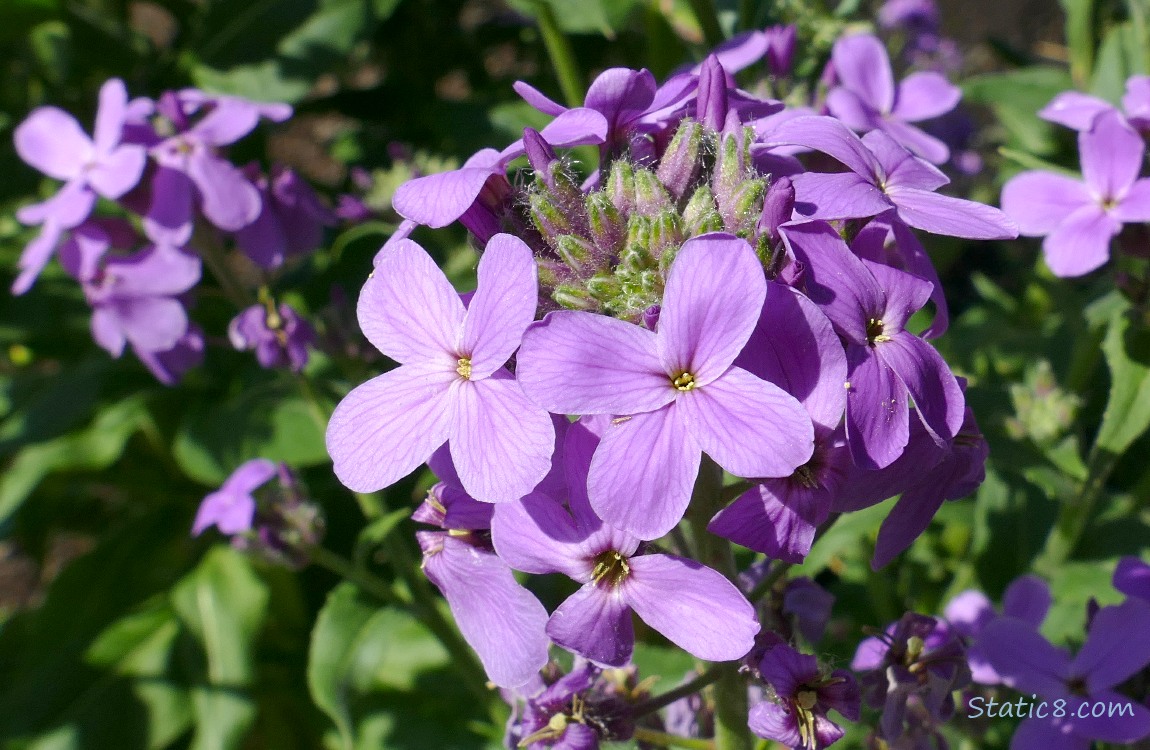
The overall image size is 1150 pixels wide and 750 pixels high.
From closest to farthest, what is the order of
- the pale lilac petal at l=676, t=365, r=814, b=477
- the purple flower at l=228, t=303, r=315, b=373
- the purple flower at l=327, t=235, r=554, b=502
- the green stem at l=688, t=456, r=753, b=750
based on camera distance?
the pale lilac petal at l=676, t=365, r=814, b=477, the purple flower at l=327, t=235, r=554, b=502, the green stem at l=688, t=456, r=753, b=750, the purple flower at l=228, t=303, r=315, b=373

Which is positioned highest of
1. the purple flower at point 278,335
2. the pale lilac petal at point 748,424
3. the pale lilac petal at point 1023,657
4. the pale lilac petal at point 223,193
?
the pale lilac petal at point 748,424

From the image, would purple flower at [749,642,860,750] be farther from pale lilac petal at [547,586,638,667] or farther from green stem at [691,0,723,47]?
green stem at [691,0,723,47]

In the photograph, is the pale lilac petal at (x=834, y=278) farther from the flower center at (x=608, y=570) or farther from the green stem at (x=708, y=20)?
the green stem at (x=708, y=20)

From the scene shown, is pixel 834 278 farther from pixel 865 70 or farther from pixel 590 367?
pixel 865 70

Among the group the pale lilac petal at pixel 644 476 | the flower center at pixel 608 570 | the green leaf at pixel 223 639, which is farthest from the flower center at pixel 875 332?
the green leaf at pixel 223 639

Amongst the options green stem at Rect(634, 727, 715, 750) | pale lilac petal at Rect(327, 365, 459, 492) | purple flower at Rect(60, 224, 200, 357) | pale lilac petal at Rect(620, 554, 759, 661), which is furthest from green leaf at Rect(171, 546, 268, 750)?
pale lilac petal at Rect(620, 554, 759, 661)
